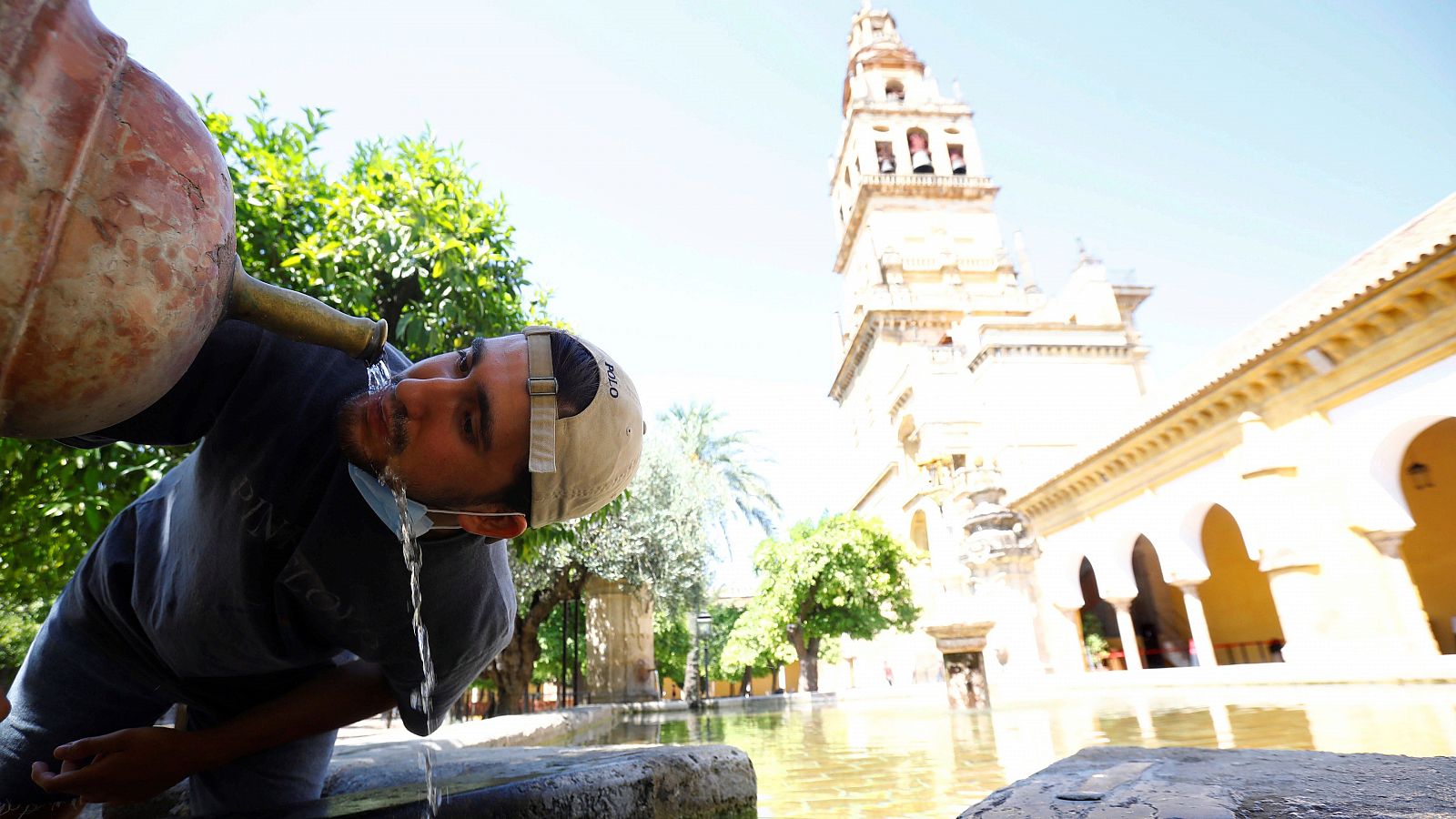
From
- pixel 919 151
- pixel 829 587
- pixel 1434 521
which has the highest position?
pixel 919 151

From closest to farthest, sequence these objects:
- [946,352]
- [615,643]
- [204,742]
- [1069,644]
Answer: [204,742]
[615,643]
[1069,644]
[946,352]

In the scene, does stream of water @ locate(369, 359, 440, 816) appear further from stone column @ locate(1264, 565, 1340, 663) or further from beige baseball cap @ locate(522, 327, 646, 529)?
stone column @ locate(1264, 565, 1340, 663)

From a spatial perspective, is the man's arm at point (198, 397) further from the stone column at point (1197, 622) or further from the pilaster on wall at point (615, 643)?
the stone column at point (1197, 622)

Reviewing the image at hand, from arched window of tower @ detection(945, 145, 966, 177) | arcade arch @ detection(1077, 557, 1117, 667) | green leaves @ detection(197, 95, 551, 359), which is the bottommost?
arcade arch @ detection(1077, 557, 1117, 667)

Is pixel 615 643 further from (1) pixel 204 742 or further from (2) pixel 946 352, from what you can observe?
(2) pixel 946 352

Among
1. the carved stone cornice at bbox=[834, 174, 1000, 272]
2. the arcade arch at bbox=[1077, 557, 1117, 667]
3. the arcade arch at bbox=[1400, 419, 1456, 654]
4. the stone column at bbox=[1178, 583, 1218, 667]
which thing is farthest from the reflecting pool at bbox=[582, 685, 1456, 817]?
the carved stone cornice at bbox=[834, 174, 1000, 272]

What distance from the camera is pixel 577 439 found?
4.96ft

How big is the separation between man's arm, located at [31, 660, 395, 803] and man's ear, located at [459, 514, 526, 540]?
0.70 meters

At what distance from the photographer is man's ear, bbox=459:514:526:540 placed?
160 centimetres

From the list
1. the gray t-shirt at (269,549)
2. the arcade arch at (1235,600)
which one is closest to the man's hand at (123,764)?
the gray t-shirt at (269,549)

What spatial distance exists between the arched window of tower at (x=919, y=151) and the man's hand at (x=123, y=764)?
140 feet

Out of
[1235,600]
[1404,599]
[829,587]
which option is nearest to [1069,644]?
[1235,600]

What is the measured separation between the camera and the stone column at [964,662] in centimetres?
1048

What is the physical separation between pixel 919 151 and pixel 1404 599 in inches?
1384
